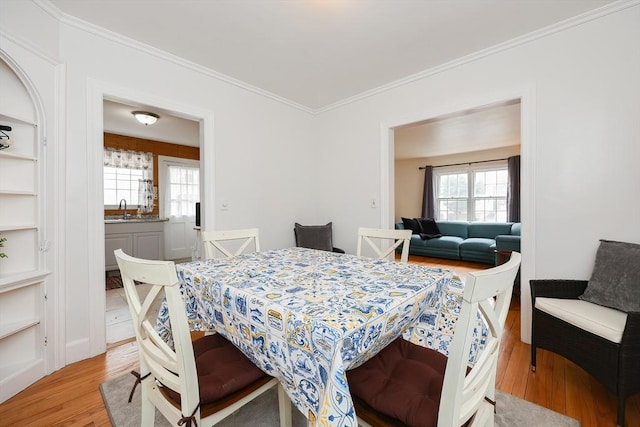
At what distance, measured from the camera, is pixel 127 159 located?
5.00 metres

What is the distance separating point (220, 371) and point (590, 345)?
202 centimetres

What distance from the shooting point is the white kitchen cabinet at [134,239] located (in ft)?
14.1

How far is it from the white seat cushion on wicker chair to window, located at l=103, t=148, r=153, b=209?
6.03 metres

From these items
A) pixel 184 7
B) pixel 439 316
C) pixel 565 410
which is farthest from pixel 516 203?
pixel 184 7

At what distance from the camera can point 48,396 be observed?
5.45 feet

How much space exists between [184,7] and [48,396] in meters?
2.62

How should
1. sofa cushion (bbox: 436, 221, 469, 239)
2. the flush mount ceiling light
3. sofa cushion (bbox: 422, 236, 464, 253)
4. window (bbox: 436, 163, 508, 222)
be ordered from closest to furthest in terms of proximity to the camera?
the flush mount ceiling light → sofa cushion (bbox: 422, 236, 464, 253) → sofa cushion (bbox: 436, 221, 469, 239) → window (bbox: 436, 163, 508, 222)

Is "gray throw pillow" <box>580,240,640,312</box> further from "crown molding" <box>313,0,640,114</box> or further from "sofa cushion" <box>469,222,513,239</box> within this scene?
"sofa cushion" <box>469,222,513,239</box>

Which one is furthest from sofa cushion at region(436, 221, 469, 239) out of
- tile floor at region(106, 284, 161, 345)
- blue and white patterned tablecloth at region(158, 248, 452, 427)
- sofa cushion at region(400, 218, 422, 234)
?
tile floor at region(106, 284, 161, 345)

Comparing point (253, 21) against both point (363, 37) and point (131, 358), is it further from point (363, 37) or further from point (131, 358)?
point (131, 358)

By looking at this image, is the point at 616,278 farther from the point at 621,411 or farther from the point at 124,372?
the point at 124,372

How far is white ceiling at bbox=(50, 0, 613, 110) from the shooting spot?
1.86 metres

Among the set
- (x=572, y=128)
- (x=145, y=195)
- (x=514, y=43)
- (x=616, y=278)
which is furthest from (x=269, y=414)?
(x=145, y=195)

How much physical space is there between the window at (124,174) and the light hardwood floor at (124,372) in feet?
12.1
